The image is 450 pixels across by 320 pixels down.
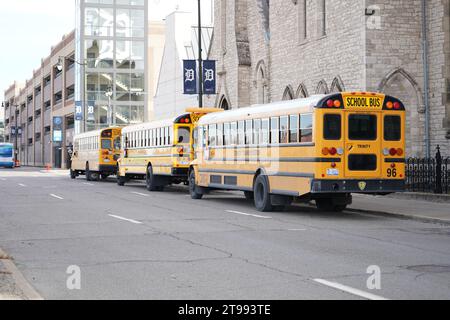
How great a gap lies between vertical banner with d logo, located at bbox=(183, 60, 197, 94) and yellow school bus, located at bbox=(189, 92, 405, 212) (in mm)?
17272

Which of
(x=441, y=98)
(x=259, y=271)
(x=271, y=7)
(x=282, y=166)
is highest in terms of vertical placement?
(x=271, y=7)

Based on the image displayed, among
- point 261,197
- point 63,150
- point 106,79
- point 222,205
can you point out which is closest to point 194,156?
point 222,205

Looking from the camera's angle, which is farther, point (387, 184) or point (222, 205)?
point (222, 205)

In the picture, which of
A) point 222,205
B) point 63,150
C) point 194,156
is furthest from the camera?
point 63,150

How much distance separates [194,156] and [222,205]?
6.70 metres

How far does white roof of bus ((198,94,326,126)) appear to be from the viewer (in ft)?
60.4

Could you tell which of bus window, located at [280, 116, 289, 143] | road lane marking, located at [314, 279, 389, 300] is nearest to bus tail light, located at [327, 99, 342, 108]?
bus window, located at [280, 116, 289, 143]

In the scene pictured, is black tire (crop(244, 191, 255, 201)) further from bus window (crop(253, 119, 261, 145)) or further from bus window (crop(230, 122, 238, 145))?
bus window (crop(253, 119, 261, 145))

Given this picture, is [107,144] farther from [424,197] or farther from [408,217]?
[408,217]

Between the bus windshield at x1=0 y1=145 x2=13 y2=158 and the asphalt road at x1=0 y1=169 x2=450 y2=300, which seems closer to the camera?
the asphalt road at x1=0 y1=169 x2=450 y2=300

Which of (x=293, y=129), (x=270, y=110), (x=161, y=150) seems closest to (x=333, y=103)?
(x=293, y=129)

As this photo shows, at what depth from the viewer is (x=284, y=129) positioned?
64.2 ft

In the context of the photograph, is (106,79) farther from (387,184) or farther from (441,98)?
(387,184)

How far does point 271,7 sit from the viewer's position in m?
42.5
